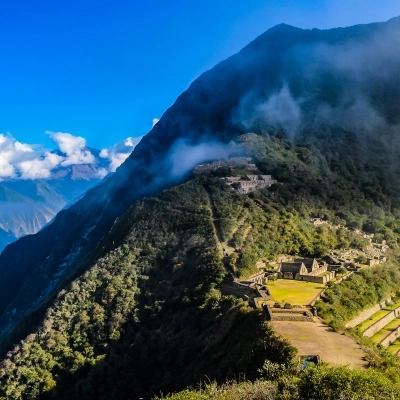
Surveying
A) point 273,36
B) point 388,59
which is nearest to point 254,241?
point 388,59

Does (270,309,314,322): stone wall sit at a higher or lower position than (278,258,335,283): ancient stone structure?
lower

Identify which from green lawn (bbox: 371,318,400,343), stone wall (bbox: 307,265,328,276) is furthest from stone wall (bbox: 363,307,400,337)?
stone wall (bbox: 307,265,328,276)

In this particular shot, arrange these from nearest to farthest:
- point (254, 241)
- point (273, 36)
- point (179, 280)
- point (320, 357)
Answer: point (320, 357) → point (179, 280) → point (254, 241) → point (273, 36)

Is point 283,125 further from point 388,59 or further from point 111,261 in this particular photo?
point 111,261

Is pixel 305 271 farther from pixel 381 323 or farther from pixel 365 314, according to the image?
pixel 381 323

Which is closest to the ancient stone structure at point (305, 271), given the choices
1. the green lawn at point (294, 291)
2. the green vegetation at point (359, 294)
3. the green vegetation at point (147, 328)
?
the green lawn at point (294, 291)

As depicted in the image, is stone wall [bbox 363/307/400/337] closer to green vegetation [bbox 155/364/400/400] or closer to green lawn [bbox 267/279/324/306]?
green lawn [bbox 267/279/324/306]

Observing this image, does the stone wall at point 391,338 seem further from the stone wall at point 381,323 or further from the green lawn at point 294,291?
the green lawn at point 294,291

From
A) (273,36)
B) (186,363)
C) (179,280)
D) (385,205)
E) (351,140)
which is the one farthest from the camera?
(273,36)
